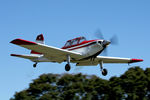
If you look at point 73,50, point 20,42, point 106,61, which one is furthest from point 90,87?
point 20,42

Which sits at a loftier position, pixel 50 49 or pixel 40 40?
pixel 40 40

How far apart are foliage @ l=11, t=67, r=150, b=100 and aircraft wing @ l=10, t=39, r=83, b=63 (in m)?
19.1

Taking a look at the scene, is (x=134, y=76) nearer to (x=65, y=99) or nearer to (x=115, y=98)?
(x=115, y=98)

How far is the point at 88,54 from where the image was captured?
64.3 ft

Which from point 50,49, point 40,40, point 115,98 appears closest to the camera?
point 50,49

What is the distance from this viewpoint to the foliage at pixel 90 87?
38.7 metres

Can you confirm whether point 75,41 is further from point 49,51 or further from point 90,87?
point 90,87

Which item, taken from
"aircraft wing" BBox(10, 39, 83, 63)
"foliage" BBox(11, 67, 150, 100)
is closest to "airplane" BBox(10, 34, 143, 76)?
"aircraft wing" BBox(10, 39, 83, 63)

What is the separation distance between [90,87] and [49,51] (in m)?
23.5

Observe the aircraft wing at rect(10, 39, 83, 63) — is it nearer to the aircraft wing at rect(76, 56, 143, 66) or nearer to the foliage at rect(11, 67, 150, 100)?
the aircraft wing at rect(76, 56, 143, 66)

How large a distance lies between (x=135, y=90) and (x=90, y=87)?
24.2 feet

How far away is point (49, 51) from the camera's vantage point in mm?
Result: 18984

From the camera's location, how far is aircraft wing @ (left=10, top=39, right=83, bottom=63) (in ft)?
55.8

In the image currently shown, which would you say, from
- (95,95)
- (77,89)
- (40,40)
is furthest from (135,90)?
(40,40)
